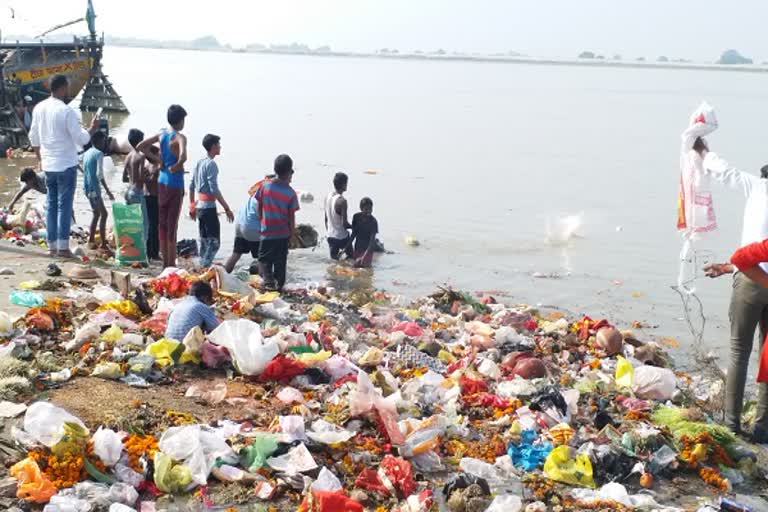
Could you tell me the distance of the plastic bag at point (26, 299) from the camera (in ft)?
21.1

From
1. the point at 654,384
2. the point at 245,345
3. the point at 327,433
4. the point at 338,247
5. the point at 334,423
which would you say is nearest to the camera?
the point at 327,433

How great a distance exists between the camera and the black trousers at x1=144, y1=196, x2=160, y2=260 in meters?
8.82

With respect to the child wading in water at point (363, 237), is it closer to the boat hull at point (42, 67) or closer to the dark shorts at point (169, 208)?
the dark shorts at point (169, 208)

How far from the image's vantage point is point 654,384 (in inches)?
243

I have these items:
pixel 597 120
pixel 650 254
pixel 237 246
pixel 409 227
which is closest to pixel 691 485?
pixel 237 246

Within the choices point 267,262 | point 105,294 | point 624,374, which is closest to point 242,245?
point 267,262

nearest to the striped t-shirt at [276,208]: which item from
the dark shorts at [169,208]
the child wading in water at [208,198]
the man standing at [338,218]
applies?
the child wading in water at [208,198]

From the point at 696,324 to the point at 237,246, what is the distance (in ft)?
17.4

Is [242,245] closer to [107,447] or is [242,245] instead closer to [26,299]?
[26,299]

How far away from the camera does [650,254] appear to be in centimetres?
1325

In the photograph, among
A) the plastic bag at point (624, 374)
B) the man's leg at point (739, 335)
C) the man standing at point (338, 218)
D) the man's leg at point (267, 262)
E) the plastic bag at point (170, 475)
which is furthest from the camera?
the man standing at point (338, 218)

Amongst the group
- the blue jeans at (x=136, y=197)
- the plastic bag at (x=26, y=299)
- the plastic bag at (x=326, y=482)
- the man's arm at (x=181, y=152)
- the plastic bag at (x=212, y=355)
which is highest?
the man's arm at (x=181, y=152)

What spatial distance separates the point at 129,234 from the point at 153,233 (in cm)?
62

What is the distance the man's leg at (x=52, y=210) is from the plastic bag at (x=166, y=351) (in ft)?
10.2
